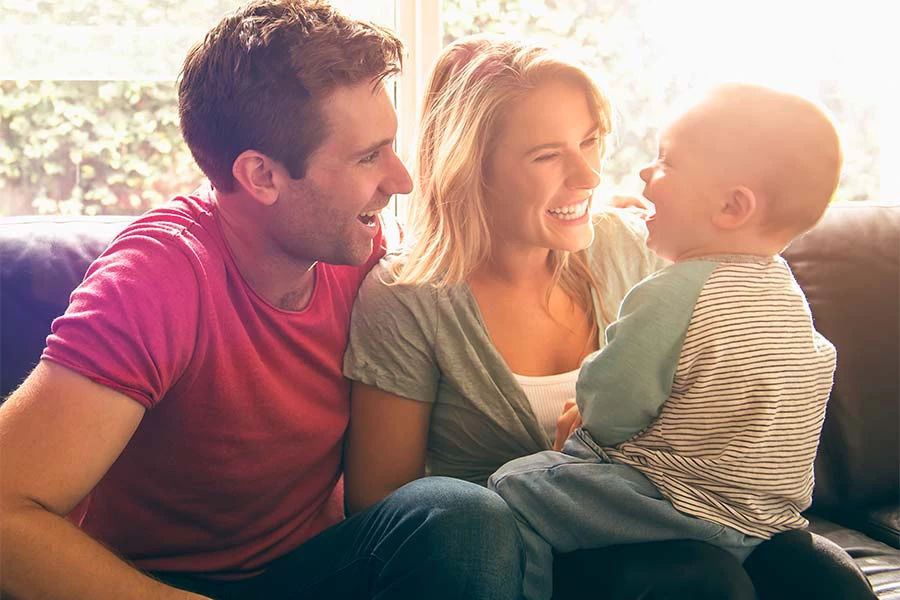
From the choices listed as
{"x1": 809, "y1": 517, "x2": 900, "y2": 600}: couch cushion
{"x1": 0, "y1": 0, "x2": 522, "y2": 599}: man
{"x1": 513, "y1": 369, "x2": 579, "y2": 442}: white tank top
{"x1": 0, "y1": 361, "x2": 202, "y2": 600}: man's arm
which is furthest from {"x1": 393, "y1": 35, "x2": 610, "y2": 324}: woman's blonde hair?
{"x1": 809, "y1": 517, "x2": 900, "y2": 600}: couch cushion

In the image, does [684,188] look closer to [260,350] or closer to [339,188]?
[339,188]

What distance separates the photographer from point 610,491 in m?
1.43

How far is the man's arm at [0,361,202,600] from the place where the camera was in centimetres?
124

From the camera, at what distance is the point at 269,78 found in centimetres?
153

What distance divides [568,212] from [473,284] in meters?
0.22

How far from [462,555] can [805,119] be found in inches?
30.8

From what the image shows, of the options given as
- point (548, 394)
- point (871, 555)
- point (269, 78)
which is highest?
point (269, 78)

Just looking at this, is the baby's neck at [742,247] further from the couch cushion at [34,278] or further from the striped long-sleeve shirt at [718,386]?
the couch cushion at [34,278]

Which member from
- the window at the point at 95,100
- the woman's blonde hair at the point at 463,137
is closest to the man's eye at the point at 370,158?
the woman's blonde hair at the point at 463,137

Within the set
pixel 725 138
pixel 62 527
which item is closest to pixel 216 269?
pixel 62 527

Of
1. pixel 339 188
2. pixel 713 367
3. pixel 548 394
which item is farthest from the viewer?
pixel 548 394

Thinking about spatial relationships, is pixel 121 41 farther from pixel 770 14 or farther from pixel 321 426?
pixel 770 14

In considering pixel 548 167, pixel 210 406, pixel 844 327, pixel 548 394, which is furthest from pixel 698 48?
pixel 210 406

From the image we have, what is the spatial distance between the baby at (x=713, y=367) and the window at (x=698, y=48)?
114cm
